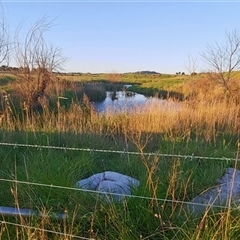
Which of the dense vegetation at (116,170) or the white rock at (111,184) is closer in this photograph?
the dense vegetation at (116,170)

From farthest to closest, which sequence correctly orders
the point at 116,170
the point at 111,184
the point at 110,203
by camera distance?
the point at 116,170 → the point at 111,184 → the point at 110,203

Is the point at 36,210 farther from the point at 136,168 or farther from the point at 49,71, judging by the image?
the point at 49,71

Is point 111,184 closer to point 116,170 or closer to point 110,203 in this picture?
point 110,203

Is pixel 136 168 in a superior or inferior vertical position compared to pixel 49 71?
inferior

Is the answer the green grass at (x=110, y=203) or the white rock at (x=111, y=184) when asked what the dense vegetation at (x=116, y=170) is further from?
the white rock at (x=111, y=184)

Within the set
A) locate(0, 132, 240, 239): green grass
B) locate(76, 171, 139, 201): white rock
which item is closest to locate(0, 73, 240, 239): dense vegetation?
locate(0, 132, 240, 239): green grass

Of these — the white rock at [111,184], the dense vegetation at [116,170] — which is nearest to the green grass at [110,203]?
the dense vegetation at [116,170]

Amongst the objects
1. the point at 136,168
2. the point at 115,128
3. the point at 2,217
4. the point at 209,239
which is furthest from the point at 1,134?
the point at 209,239

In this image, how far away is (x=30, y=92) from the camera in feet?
41.9

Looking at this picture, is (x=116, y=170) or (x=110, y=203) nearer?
(x=110, y=203)

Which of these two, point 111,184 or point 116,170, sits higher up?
point 111,184

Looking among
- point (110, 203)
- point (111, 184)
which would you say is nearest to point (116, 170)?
point (111, 184)

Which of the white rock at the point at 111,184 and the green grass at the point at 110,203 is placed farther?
the white rock at the point at 111,184

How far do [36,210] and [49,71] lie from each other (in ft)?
38.5
